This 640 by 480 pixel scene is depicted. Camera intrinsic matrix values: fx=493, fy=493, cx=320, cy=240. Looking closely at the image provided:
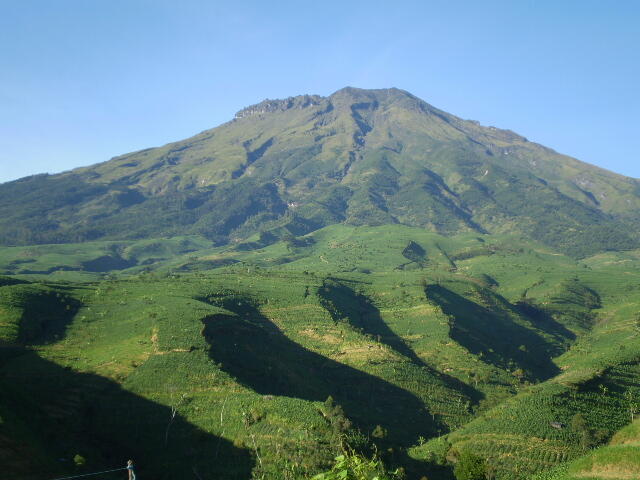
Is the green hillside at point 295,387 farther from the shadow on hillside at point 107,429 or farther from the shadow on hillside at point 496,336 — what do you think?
the shadow on hillside at point 496,336

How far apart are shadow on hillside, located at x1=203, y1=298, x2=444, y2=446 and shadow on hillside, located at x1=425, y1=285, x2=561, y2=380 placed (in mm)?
34518

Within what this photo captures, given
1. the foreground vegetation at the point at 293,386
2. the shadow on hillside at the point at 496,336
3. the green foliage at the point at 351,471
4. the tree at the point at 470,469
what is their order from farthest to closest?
the shadow on hillside at the point at 496,336 < the tree at the point at 470,469 < the foreground vegetation at the point at 293,386 < the green foliage at the point at 351,471

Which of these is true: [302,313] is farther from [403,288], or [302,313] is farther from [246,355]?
[403,288]

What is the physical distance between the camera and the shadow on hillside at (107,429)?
185ft

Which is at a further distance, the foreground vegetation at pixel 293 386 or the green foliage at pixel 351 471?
the foreground vegetation at pixel 293 386

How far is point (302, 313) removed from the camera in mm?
127375

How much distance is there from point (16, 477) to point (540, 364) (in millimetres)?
115697

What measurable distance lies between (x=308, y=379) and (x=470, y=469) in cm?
3698

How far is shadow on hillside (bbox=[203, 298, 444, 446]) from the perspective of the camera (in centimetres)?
8175

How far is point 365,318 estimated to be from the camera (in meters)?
138

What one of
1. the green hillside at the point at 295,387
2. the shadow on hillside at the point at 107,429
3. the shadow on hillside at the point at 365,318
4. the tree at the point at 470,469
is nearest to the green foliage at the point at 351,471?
the green hillside at the point at 295,387

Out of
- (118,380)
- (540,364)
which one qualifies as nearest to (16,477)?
(118,380)

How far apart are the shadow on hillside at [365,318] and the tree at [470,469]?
3548 centimetres

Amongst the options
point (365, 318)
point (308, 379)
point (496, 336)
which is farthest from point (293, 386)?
point (496, 336)
